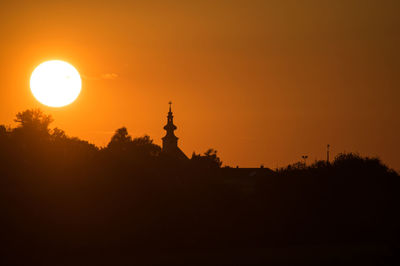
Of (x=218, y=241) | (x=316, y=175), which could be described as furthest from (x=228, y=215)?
(x=316, y=175)

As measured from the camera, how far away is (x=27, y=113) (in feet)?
295

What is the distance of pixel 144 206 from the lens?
68.8m

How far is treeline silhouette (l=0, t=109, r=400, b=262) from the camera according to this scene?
6212 centimetres

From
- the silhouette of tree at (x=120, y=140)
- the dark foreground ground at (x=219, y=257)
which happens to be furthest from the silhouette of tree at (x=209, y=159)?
the dark foreground ground at (x=219, y=257)

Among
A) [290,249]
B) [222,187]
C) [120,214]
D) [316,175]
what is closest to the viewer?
[120,214]

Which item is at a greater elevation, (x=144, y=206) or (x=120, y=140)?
(x=120, y=140)

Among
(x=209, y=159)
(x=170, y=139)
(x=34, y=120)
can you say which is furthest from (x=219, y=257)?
(x=170, y=139)

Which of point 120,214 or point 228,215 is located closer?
point 120,214

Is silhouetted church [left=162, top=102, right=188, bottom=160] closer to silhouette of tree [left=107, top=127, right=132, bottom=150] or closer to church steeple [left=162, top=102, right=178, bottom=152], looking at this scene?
church steeple [left=162, top=102, right=178, bottom=152]

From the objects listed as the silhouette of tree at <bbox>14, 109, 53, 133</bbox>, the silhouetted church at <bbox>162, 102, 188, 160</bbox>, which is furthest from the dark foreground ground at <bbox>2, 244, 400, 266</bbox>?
the silhouetted church at <bbox>162, 102, 188, 160</bbox>

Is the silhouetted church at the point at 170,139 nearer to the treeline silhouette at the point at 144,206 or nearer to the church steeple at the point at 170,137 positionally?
the church steeple at the point at 170,137

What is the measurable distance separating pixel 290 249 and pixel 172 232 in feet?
32.7

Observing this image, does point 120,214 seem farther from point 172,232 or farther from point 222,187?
point 222,187

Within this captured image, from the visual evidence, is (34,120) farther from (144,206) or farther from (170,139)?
(170,139)
